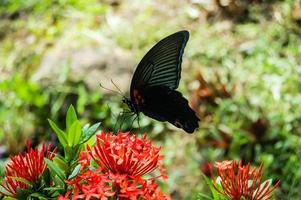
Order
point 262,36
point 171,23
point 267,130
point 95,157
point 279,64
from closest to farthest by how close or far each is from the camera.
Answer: point 95,157 → point 267,130 → point 279,64 → point 262,36 → point 171,23

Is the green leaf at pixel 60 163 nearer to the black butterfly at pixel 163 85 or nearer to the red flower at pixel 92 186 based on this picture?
the red flower at pixel 92 186

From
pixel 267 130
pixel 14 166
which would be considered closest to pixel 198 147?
pixel 267 130

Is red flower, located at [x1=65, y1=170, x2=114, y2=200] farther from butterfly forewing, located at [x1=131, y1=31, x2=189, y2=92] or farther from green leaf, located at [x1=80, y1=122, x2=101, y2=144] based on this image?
butterfly forewing, located at [x1=131, y1=31, x2=189, y2=92]

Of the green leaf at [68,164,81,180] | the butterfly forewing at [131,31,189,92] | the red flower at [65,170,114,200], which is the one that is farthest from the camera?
the butterfly forewing at [131,31,189,92]

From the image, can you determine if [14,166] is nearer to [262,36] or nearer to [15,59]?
[262,36]

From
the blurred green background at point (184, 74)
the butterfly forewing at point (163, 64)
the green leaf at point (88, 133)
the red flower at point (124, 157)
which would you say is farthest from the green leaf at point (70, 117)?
the blurred green background at point (184, 74)

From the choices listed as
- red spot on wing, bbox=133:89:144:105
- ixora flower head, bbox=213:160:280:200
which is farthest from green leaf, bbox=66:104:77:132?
red spot on wing, bbox=133:89:144:105

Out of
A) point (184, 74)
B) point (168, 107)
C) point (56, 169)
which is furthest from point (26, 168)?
point (184, 74)
